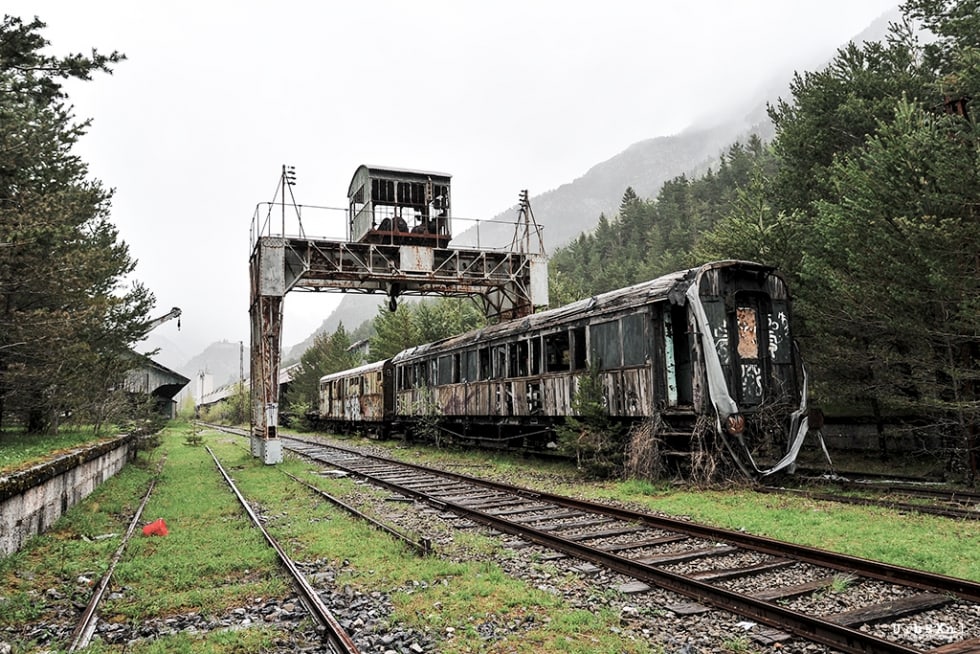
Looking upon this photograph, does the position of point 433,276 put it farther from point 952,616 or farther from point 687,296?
point 952,616

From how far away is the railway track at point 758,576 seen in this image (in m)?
4.24

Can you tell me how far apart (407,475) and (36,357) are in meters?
8.53

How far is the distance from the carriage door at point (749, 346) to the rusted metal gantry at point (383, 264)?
10.4 meters

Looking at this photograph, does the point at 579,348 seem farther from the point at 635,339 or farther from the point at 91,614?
the point at 91,614

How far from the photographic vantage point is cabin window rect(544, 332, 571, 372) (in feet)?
46.6

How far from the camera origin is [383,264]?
20.7 meters

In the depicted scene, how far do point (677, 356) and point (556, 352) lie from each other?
3.41 m

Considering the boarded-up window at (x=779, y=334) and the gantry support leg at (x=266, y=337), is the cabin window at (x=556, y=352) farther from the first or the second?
the gantry support leg at (x=266, y=337)

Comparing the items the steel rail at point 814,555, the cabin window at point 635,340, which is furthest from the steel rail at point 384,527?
the cabin window at point 635,340

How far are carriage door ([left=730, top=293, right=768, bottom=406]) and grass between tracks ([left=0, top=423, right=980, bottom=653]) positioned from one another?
188cm

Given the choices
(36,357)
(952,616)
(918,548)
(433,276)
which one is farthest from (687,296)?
(36,357)

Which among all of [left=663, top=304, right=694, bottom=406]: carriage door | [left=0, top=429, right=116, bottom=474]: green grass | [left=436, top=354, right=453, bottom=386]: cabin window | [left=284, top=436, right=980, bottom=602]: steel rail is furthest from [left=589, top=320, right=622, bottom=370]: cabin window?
[left=0, top=429, right=116, bottom=474]: green grass

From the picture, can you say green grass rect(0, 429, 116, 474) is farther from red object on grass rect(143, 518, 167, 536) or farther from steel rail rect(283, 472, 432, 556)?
steel rail rect(283, 472, 432, 556)

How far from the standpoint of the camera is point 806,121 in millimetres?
18344
